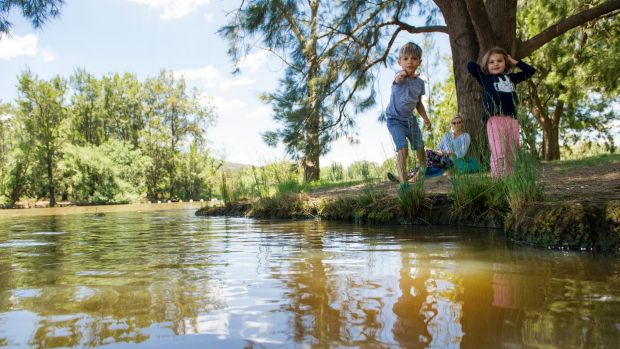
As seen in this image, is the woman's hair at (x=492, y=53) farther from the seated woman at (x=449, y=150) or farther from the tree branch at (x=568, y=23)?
the tree branch at (x=568, y=23)

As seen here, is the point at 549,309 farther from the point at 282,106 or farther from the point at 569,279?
the point at 282,106

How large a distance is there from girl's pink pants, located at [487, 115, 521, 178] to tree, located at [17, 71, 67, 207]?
29.3m

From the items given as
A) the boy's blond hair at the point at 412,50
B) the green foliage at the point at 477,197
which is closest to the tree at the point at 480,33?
the boy's blond hair at the point at 412,50

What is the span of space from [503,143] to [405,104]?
1560 millimetres

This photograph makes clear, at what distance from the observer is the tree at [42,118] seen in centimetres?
2780

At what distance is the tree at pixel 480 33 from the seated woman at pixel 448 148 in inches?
9.1

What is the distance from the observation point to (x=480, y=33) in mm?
6098

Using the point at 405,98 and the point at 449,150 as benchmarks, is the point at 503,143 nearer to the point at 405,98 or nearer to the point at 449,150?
the point at 405,98

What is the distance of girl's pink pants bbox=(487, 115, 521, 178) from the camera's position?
3357mm

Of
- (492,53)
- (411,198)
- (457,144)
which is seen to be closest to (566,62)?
(457,144)

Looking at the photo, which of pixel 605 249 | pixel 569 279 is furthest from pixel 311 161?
pixel 569 279

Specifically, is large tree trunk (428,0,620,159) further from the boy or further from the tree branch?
the boy

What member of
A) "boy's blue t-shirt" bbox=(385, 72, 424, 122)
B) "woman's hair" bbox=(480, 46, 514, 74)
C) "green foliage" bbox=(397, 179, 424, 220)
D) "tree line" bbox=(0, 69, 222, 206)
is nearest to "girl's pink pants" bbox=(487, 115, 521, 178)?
"woman's hair" bbox=(480, 46, 514, 74)

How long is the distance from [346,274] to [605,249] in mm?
1581
